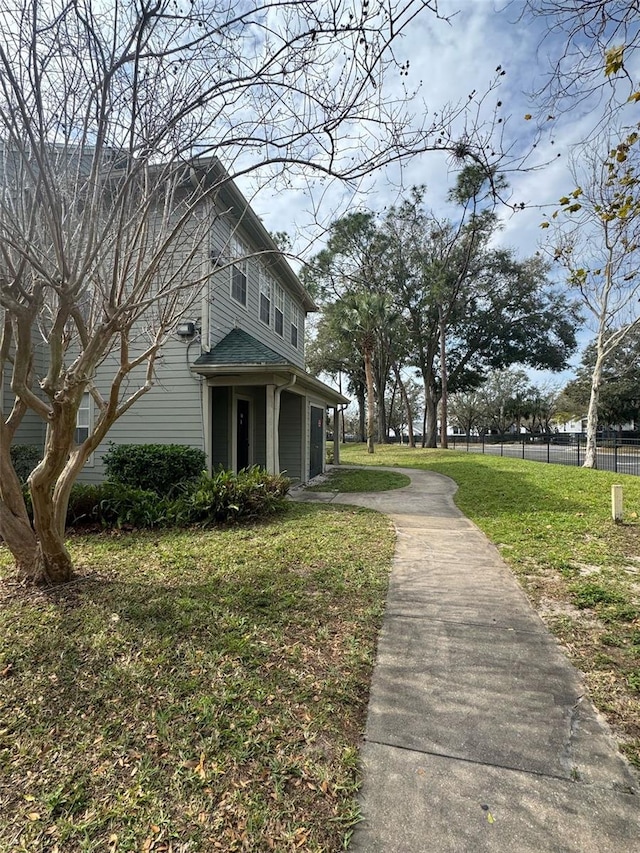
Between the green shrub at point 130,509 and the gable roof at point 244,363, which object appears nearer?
the green shrub at point 130,509

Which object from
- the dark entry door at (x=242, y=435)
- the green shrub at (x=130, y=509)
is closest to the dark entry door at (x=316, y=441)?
the dark entry door at (x=242, y=435)

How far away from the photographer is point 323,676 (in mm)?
2750

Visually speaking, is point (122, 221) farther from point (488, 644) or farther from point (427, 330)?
point (427, 330)

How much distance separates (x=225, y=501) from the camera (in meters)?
6.69

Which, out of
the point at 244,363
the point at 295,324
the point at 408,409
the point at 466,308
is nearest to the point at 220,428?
the point at 244,363

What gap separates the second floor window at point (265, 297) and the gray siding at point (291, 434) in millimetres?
2230

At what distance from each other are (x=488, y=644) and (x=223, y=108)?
16.1ft

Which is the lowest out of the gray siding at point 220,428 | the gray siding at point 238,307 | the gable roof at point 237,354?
the gray siding at point 220,428

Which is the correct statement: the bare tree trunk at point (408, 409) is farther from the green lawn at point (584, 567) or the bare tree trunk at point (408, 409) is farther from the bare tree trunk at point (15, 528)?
the bare tree trunk at point (15, 528)

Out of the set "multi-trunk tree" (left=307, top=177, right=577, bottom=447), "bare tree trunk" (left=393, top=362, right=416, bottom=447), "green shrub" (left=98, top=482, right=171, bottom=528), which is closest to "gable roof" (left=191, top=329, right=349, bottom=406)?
"green shrub" (left=98, top=482, right=171, bottom=528)

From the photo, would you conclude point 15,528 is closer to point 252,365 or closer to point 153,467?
point 153,467

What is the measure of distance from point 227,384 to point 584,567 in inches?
266

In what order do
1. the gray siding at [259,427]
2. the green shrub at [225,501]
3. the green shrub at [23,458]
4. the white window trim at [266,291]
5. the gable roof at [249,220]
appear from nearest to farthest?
the gable roof at [249,220], the green shrub at [225,501], the green shrub at [23,458], the white window trim at [266,291], the gray siding at [259,427]

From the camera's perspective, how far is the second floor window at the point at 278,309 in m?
12.7
